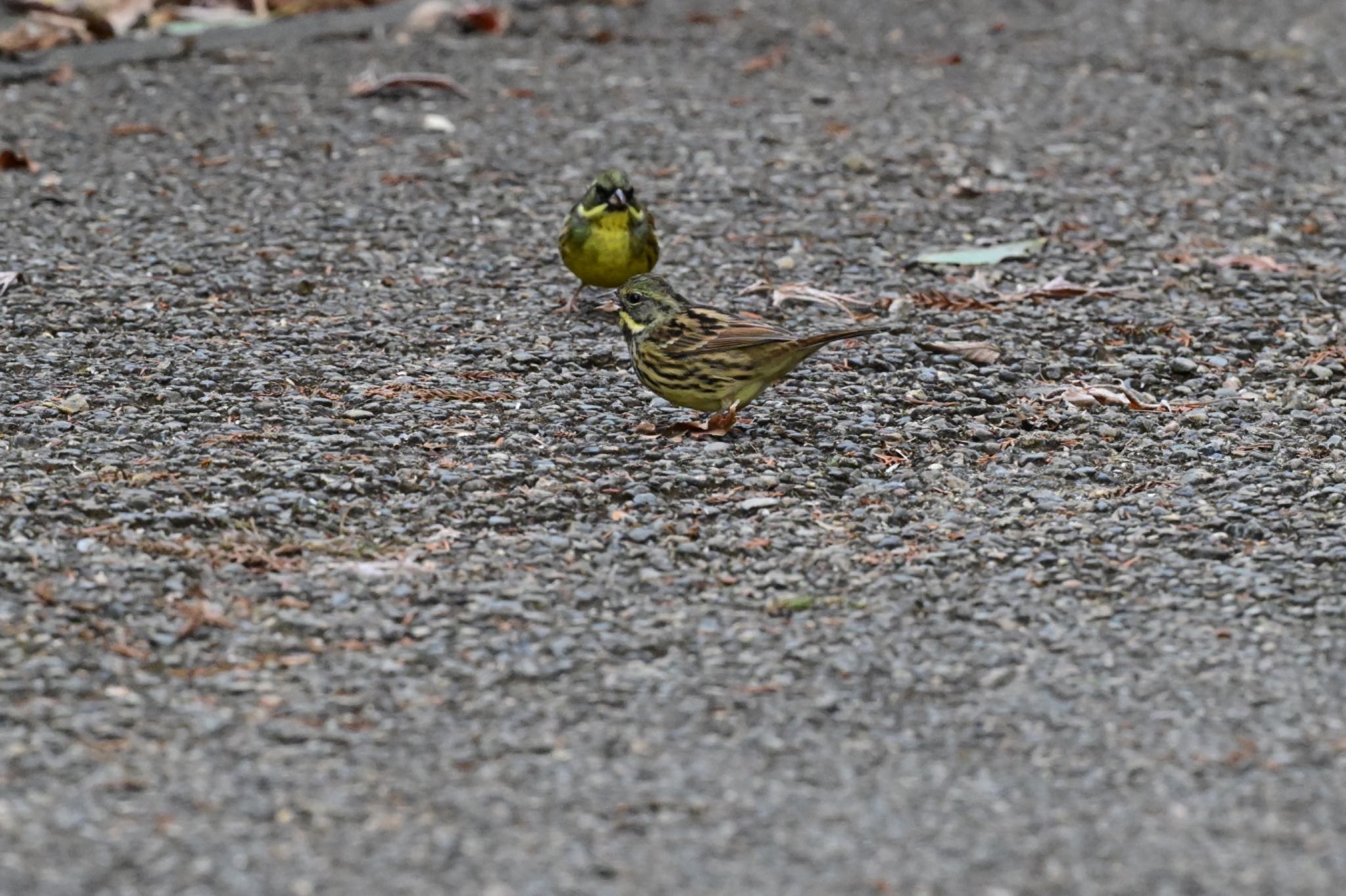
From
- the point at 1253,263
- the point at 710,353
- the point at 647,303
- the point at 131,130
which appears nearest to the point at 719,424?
the point at 710,353

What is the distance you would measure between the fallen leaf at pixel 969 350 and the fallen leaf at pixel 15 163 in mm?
4465

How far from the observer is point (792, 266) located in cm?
747

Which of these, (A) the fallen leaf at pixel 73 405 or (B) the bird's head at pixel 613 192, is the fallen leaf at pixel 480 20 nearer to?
(B) the bird's head at pixel 613 192

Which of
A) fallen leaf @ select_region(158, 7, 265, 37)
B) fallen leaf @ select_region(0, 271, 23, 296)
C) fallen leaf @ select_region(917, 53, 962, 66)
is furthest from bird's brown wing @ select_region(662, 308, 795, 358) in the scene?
fallen leaf @ select_region(158, 7, 265, 37)

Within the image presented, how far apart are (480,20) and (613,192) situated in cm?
480

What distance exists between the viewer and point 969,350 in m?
6.47

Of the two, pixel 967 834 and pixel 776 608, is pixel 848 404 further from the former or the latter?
pixel 967 834

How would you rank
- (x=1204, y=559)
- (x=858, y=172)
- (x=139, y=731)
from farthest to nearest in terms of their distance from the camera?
(x=858, y=172), (x=1204, y=559), (x=139, y=731)

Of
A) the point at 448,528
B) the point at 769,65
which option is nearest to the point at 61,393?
the point at 448,528

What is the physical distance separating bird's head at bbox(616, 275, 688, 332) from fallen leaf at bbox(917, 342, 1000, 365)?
1.11 metres

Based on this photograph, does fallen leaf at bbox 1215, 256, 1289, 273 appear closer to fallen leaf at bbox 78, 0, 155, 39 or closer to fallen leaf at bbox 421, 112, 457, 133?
fallen leaf at bbox 421, 112, 457, 133

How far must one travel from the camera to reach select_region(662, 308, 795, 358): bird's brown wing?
560 cm

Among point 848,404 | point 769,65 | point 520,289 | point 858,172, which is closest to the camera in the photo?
point 848,404

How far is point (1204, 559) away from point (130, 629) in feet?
9.48
